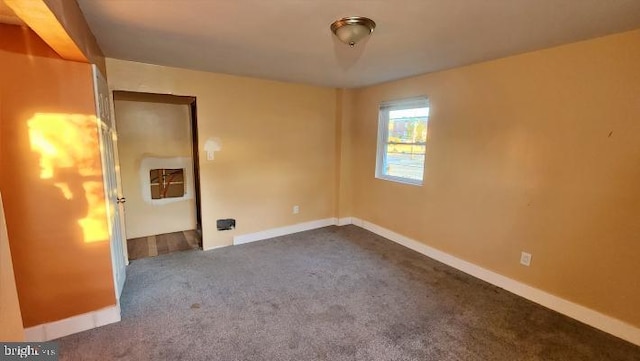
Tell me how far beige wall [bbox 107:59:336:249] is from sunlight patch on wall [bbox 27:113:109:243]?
1.18 metres

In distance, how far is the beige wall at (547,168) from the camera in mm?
2006

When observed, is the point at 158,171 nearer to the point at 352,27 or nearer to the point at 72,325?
the point at 72,325

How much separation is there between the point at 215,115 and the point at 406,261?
9.44ft

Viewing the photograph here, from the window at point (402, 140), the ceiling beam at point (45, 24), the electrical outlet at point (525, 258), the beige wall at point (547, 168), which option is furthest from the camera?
the window at point (402, 140)

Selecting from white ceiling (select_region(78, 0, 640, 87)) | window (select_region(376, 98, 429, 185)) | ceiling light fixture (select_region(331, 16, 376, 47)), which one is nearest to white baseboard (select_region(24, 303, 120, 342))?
white ceiling (select_region(78, 0, 640, 87))

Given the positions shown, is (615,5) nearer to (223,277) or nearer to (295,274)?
(295,274)

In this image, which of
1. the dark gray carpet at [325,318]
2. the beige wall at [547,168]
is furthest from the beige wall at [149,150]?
the beige wall at [547,168]

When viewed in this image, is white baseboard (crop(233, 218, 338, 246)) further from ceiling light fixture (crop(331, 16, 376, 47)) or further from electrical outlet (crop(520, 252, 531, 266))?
ceiling light fixture (crop(331, 16, 376, 47))

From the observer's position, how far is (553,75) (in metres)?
2.27

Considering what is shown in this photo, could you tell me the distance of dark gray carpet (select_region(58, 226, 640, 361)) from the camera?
1.89 meters

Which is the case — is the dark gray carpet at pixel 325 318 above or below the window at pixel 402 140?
below

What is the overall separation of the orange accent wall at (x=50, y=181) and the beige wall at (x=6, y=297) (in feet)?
3.45

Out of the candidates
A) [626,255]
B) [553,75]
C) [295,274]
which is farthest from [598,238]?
[295,274]

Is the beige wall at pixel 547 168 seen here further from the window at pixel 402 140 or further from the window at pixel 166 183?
the window at pixel 166 183
